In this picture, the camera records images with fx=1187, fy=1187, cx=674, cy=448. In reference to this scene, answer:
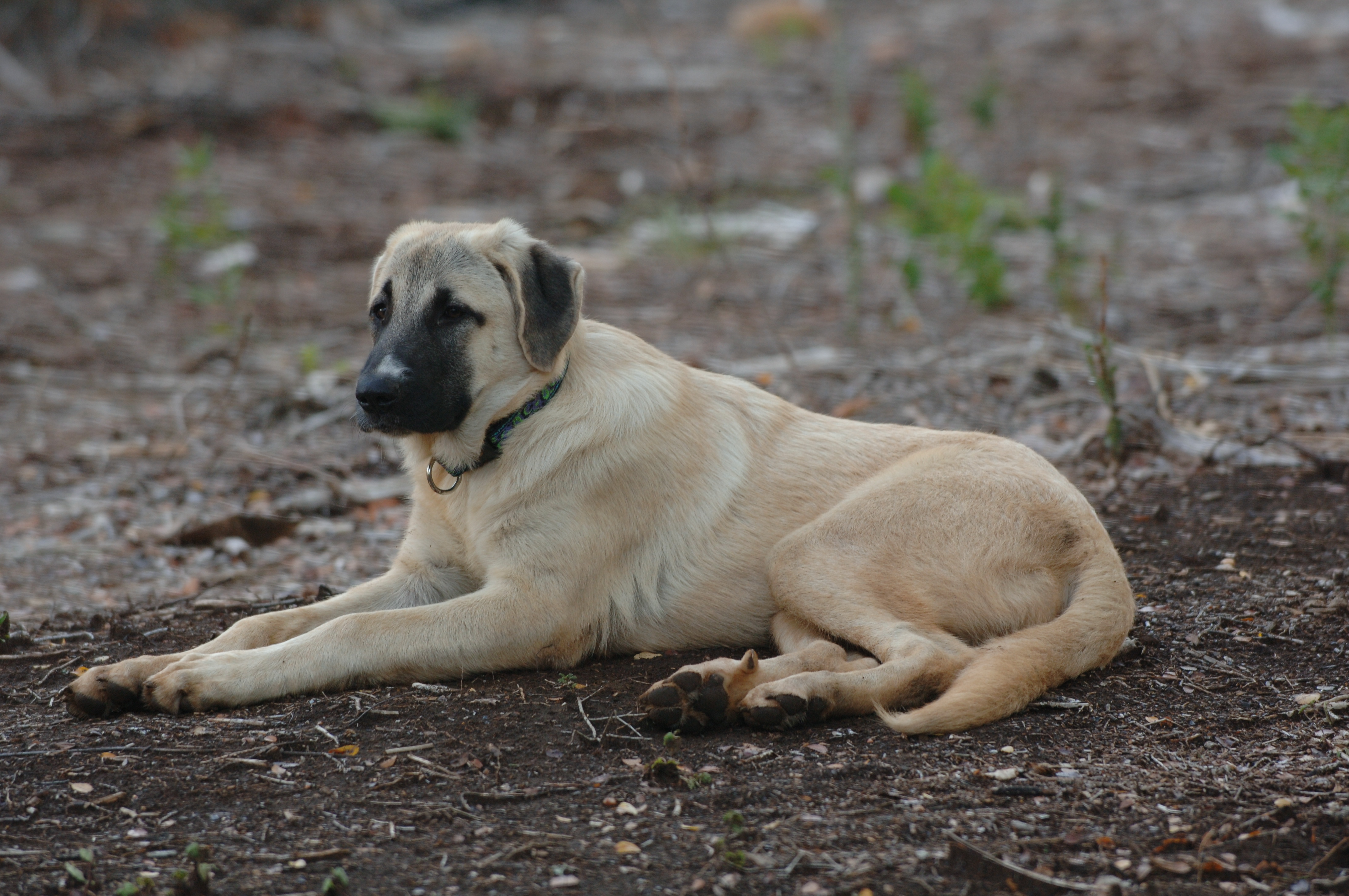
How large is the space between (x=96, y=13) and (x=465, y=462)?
14544 mm

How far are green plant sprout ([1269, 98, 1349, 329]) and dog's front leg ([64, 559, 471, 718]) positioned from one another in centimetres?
505

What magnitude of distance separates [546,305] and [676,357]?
3.96 metres

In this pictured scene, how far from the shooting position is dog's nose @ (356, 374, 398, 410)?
4.16 m

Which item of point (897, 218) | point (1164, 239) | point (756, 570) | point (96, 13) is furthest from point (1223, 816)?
point (96, 13)

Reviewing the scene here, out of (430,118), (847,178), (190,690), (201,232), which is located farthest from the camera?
(430,118)

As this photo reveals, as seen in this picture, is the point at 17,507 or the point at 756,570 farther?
the point at 17,507

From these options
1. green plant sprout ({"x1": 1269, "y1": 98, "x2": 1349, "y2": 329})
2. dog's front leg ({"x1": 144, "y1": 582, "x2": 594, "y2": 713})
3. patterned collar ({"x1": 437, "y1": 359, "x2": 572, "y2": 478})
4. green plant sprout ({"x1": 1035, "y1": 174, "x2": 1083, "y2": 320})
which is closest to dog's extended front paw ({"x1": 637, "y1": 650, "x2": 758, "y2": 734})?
dog's front leg ({"x1": 144, "y1": 582, "x2": 594, "y2": 713})

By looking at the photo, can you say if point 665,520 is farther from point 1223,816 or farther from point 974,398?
point 974,398

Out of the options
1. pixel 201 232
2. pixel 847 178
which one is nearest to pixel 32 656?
pixel 847 178

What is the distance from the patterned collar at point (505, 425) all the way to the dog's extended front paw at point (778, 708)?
1430 millimetres

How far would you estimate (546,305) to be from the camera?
4473 mm

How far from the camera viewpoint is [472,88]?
1623 cm

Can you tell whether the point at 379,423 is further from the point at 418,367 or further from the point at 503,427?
the point at 503,427

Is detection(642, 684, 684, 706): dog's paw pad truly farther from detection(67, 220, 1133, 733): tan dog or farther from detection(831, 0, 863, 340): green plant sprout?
detection(831, 0, 863, 340): green plant sprout
